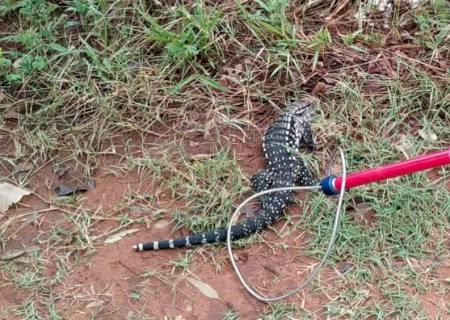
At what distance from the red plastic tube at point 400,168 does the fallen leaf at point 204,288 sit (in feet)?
3.06

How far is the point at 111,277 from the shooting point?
4.32 m

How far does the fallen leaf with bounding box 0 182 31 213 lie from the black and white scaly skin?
33.5 inches

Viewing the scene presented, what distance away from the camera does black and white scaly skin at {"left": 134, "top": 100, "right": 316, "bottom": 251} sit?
4.41 metres

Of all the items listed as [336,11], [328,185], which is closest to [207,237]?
[328,185]

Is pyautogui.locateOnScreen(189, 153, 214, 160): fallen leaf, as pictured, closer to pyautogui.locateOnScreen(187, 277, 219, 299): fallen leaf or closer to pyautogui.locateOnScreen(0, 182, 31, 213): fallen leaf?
pyautogui.locateOnScreen(187, 277, 219, 299): fallen leaf

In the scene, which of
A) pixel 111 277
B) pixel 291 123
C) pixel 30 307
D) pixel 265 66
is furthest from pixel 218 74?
pixel 30 307

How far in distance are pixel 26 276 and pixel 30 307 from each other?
0.21 m

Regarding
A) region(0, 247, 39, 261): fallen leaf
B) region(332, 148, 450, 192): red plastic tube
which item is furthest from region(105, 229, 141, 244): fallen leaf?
region(332, 148, 450, 192): red plastic tube

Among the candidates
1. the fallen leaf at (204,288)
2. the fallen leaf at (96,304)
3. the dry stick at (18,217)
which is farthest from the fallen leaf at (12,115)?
the fallen leaf at (204,288)

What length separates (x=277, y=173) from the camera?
474 centimetres

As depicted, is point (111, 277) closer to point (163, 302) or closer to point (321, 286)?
point (163, 302)

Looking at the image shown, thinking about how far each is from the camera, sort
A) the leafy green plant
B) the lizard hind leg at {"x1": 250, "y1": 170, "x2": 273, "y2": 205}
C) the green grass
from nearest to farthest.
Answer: the green grass < the lizard hind leg at {"x1": 250, "y1": 170, "x2": 273, "y2": 205} < the leafy green plant

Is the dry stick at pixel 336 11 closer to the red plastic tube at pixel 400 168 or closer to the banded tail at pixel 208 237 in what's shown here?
the banded tail at pixel 208 237

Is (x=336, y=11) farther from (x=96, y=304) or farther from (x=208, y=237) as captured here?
(x=96, y=304)
